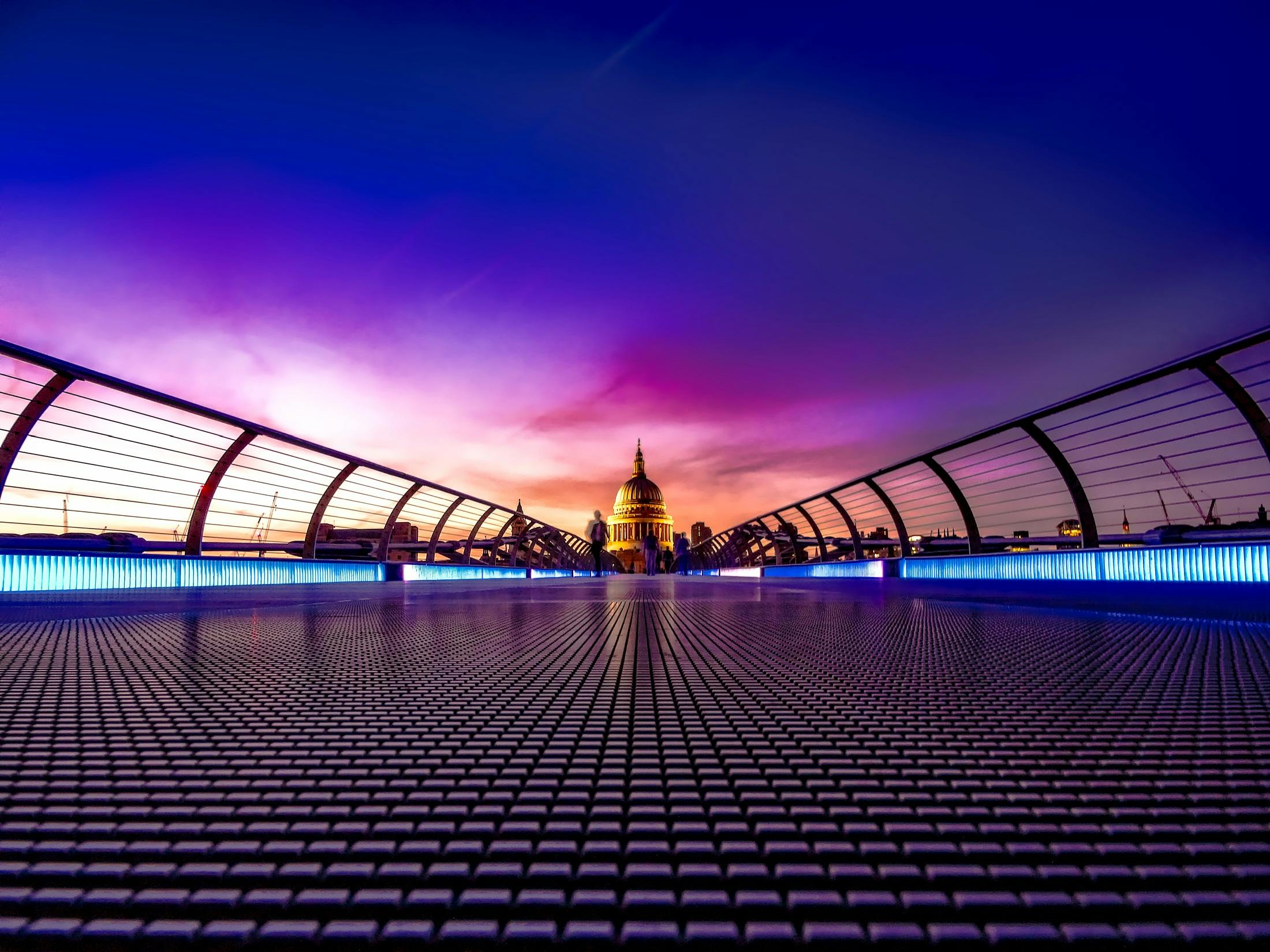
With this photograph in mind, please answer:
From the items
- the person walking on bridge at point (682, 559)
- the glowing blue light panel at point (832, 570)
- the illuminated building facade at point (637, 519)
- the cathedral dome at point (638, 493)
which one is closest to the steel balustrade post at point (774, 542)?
the glowing blue light panel at point (832, 570)

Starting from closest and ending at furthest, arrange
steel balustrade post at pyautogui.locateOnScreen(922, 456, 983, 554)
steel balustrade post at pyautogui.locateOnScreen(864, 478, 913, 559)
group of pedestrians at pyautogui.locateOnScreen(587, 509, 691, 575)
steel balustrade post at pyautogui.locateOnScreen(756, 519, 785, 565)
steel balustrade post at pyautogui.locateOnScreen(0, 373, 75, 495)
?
steel balustrade post at pyautogui.locateOnScreen(0, 373, 75, 495)
steel balustrade post at pyautogui.locateOnScreen(922, 456, 983, 554)
steel balustrade post at pyautogui.locateOnScreen(864, 478, 913, 559)
steel balustrade post at pyautogui.locateOnScreen(756, 519, 785, 565)
group of pedestrians at pyautogui.locateOnScreen(587, 509, 691, 575)

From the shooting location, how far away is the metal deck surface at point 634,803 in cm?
49

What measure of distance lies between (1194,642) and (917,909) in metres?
2.13

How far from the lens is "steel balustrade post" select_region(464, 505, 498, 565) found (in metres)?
12.2

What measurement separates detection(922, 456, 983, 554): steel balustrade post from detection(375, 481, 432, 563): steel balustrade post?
721cm

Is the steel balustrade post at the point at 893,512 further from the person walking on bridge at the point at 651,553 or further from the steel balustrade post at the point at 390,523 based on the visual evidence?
the person walking on bridge at the point at 651,553

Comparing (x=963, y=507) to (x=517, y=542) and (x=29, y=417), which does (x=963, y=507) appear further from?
(x=517, y=542)

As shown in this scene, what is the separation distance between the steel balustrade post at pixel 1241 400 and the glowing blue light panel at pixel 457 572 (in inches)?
384

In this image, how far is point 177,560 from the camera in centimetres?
620

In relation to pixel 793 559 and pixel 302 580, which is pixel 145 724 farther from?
pixel 793 559

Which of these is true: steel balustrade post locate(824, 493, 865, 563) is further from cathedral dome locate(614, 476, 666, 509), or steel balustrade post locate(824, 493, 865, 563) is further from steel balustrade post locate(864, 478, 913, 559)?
cathedral dome locate(614, 476, 666, 509)

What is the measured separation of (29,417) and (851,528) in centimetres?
948

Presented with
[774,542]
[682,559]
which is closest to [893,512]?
[774,542]

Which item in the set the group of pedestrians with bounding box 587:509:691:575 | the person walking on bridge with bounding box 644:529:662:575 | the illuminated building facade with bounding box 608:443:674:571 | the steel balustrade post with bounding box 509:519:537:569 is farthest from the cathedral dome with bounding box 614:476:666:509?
the steel balustrade post with bounding box 509:519:537:569
